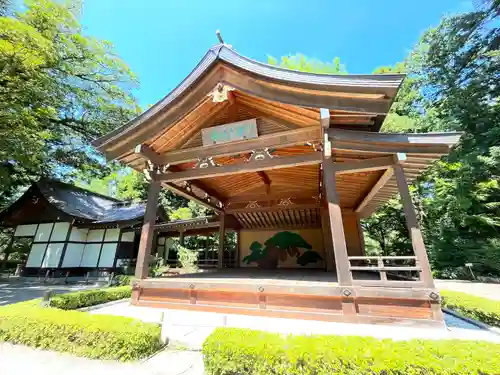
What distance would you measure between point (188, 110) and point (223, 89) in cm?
100

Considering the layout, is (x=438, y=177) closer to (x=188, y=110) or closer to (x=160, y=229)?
(x=188, y=110)

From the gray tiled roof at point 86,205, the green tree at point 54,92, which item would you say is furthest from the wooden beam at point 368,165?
the gray tiled roof at point 86,205

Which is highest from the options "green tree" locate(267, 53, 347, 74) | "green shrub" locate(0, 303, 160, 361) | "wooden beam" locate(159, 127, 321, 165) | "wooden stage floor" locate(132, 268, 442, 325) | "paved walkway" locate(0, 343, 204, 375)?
"green tree" locate(267, 53, 347, 74)

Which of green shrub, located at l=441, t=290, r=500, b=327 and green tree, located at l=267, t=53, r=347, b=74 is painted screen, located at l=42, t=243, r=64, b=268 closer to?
green shrub, located at l=441, t=290, r=500, b=327

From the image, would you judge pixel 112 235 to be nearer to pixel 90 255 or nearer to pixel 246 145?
pixel 90 255

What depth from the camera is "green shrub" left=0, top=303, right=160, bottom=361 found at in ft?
9.66

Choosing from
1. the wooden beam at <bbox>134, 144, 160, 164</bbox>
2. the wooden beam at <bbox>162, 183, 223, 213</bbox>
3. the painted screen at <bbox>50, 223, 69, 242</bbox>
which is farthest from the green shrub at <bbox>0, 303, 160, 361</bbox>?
the painted screen at <bbox>50, 223, 69, 242</bbox>

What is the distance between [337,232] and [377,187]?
10.4 ft

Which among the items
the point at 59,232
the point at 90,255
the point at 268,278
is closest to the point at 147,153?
the point at 268,278

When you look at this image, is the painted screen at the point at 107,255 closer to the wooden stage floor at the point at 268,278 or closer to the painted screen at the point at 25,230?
the painted screen at the point at 25,230

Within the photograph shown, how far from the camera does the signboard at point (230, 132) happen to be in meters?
5.39

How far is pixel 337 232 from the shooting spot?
409 centimetres

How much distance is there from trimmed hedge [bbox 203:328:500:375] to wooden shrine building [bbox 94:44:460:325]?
61.3 inches

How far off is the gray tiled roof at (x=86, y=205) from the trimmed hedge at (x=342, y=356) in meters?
13.2
